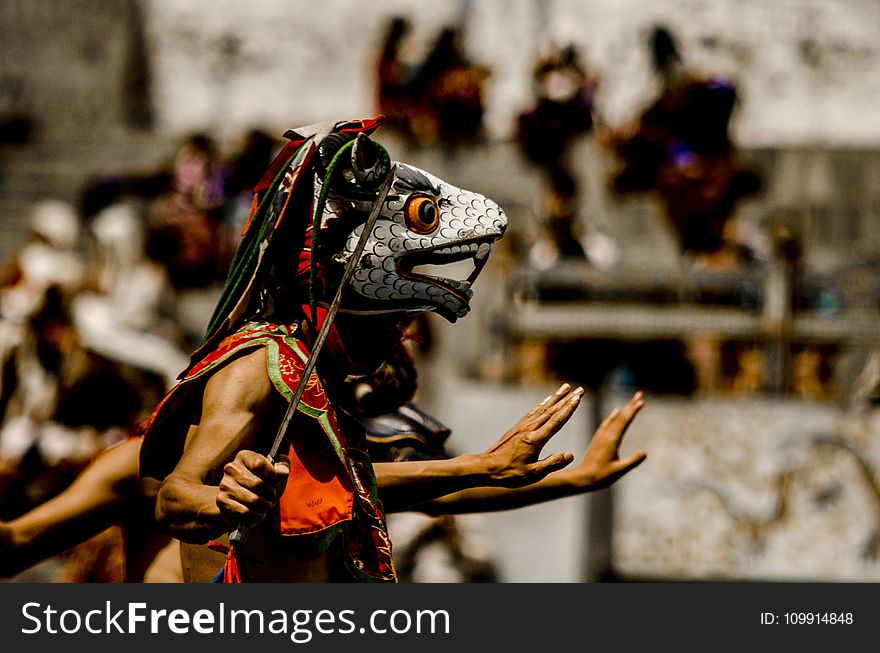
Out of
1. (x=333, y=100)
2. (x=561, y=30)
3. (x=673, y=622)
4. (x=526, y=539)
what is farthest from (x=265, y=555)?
(x=333, y=100)

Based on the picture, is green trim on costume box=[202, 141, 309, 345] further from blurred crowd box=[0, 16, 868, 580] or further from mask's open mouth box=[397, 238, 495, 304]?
blurred crowd box=[0, 16, 868, 580]

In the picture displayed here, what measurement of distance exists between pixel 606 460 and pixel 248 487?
1.27 m

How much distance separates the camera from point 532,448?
401cm

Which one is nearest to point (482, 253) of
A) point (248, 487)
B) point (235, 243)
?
point (248, 487)

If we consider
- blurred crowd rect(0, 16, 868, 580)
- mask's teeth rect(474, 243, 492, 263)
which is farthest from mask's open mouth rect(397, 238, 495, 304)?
blurred crowd rect(0, 16, 868, 580)

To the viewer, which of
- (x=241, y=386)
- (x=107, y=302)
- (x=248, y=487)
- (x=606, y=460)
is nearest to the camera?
(x=248, y=487)

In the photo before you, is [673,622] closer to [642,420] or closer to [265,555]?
[265,555]

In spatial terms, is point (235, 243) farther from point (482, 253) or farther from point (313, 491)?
point (313, 491)

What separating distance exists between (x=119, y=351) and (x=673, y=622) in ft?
19.9

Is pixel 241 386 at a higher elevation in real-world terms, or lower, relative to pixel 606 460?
higher

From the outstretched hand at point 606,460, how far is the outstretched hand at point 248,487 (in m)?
1.14

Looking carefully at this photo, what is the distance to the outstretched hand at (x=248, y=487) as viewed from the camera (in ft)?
11.8

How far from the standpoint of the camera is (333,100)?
19.5 m

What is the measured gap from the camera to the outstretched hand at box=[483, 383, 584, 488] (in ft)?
13.1
